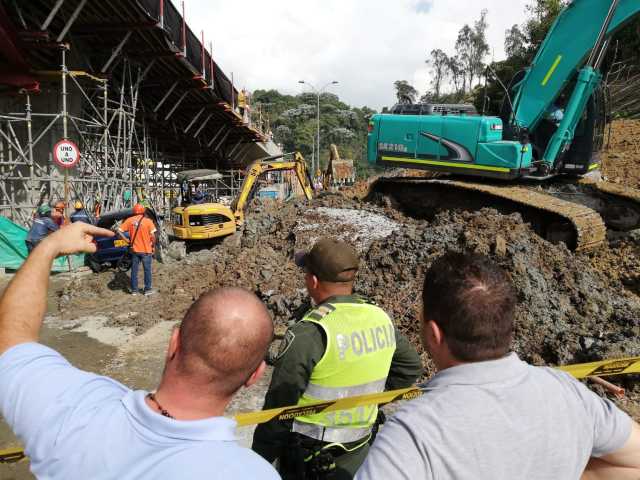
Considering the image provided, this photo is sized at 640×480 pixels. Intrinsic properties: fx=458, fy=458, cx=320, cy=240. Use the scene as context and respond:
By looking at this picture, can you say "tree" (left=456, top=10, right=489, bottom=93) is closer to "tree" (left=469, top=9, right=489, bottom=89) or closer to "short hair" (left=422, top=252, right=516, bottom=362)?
"tree" (left=469, top=9, right=489, bottom=89)

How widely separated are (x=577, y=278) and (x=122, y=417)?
6.35 m

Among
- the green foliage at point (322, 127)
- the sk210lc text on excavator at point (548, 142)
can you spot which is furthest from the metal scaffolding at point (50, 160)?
the green foliage at point (322, 127)

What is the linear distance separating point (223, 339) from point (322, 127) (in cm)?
8592

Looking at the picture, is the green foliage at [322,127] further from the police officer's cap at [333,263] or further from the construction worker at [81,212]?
the police officer's cap at [333,263]

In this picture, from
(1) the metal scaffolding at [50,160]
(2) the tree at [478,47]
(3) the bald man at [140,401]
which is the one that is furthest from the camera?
(2) the tree at [478,47]

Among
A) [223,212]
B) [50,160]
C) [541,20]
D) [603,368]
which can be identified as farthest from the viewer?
[541,20]

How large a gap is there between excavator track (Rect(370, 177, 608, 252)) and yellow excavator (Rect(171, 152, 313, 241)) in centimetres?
256

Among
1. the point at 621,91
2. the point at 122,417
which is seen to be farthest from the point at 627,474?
the point at 621,91

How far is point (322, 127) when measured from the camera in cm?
8444

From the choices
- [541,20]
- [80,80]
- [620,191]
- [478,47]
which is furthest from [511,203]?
[478,47]

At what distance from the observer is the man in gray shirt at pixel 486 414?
113cm

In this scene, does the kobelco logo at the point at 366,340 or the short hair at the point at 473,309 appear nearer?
the short hair at the point at 473,309

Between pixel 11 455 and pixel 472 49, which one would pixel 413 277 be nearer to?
pixel 11 455

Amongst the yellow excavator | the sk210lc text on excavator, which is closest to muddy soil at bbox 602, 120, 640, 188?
the sk210lc text on excavator
